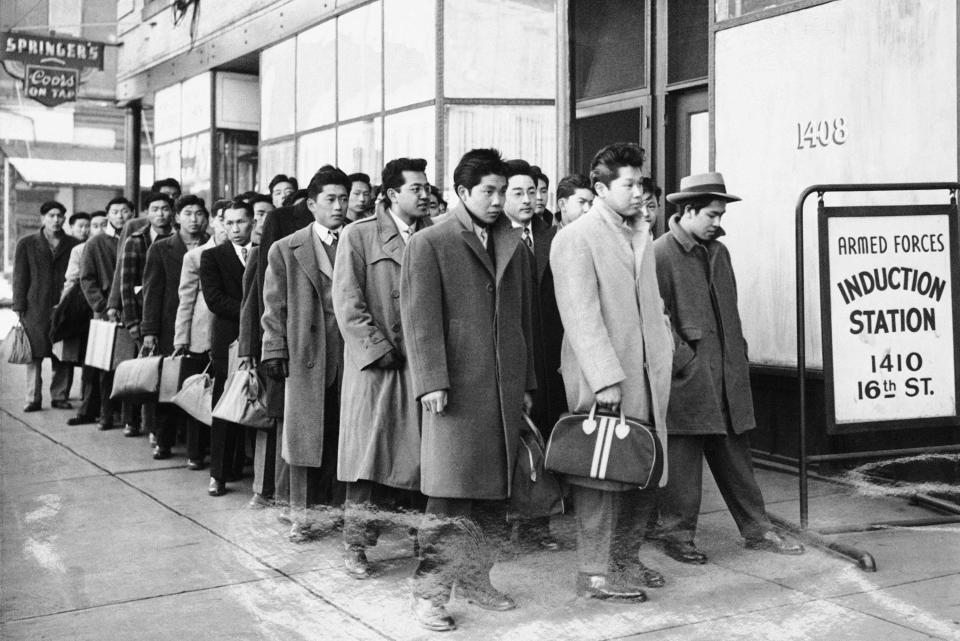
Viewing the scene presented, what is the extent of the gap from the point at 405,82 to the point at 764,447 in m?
6.31

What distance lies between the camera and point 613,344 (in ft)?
16.5

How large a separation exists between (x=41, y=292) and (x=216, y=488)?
526 centimetres

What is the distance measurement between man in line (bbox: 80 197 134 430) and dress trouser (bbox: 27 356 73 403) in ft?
3.28

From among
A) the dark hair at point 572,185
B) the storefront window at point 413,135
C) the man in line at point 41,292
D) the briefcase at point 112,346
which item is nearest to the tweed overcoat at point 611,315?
the dark hair at point 572,185

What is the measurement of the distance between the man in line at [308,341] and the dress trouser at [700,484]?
192 centimetres

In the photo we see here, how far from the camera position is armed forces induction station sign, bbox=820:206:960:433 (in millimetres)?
5816

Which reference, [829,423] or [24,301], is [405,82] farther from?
[829,423]

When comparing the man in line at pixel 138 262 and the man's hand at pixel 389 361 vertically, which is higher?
the man in line at pixel 138 262

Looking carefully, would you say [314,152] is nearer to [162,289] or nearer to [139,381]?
[162,289]

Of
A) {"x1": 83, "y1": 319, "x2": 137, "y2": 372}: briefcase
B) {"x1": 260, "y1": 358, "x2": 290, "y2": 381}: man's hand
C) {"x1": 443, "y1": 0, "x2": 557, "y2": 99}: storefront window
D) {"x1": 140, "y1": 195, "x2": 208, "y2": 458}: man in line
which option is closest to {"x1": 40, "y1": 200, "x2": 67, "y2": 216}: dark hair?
{"x1": 83, "y1": 319, "x2": 137, "y2": 372}: briefcase

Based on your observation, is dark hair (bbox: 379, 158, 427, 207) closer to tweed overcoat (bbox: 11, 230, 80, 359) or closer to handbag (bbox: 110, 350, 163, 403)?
A: handbag (bbox: 110, 350, 163, 403)

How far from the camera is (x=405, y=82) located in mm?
12312

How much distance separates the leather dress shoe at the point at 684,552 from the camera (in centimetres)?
559

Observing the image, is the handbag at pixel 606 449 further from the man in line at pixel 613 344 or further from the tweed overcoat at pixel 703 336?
the tweed overcoat at pixel 703 336
